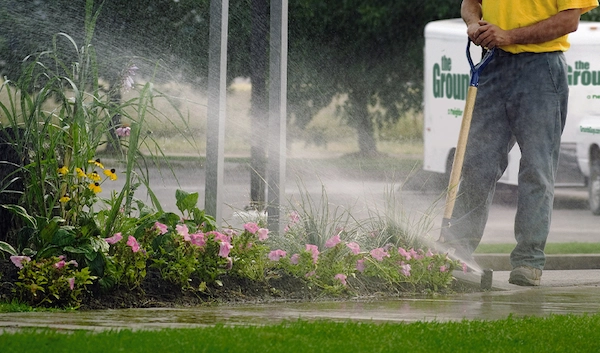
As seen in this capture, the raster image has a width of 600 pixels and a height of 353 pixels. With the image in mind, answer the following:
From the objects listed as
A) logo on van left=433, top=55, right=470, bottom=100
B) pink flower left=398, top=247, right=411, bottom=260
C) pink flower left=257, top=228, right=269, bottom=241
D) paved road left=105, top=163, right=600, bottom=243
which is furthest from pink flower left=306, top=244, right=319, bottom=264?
logo on van left=433, top=55, right=470, bottom=100

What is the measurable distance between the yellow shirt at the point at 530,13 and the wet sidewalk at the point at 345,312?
4.96ft

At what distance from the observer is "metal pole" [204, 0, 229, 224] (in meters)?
7.12

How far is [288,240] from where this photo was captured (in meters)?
6.78

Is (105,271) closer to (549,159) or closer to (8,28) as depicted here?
(549,159)

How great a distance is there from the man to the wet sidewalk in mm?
494

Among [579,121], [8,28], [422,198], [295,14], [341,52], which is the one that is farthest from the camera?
[341,52]

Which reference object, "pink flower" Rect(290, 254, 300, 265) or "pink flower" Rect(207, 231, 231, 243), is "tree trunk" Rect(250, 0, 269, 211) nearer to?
"pink flower" Rect(290, 254, 300, 265)

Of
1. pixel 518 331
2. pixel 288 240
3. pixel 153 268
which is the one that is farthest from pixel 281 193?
pixel 518 331

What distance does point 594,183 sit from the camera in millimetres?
16078

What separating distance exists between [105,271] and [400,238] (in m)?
2.06

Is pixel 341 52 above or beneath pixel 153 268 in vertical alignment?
above

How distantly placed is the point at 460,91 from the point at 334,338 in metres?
13.0

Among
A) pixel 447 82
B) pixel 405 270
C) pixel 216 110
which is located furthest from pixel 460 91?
pixel 405 270

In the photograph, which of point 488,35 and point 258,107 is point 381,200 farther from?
point 488,35
